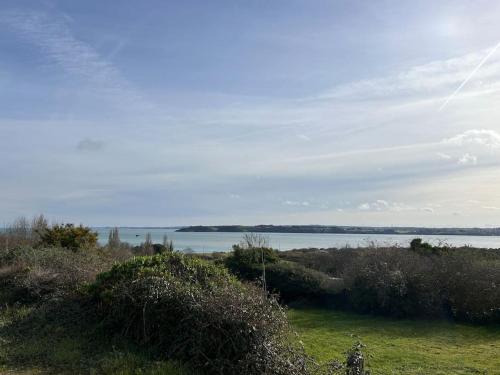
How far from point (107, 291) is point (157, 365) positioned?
8.89 ft

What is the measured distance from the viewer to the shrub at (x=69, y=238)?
19.0 metres

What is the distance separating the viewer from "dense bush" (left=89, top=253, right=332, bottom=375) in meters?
7.34

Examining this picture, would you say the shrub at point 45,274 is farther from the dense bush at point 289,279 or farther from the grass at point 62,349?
the dense bush at point 289,279

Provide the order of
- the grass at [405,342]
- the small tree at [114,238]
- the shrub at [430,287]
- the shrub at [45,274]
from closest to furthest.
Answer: the grass at [405,342], the shrub at [45,274], the shrub at [430,287], the small tree at [114,238]

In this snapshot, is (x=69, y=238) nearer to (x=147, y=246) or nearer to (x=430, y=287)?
(x=430, y=287)

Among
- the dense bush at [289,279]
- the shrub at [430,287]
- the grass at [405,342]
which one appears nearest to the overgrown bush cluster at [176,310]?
the grass at [405,342]

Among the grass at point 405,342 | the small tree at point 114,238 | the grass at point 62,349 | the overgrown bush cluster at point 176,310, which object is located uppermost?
the small tree at point 114,238

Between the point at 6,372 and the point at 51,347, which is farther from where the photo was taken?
the point at 51,347

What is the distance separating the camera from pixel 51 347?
8883 mm

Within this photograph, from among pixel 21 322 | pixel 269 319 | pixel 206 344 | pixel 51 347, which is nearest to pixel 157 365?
pixel 206 344

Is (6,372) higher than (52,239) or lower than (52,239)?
lower

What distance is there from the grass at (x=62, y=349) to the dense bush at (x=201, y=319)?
39cm

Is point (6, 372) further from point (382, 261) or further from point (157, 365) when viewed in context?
point (382, 261)

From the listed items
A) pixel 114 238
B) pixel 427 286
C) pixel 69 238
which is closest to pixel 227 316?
pixel 427 286
